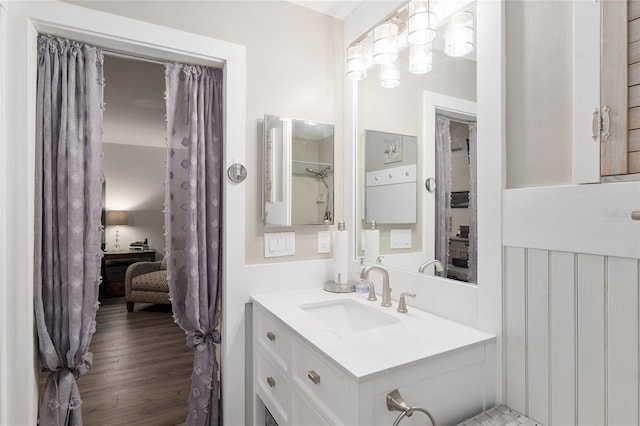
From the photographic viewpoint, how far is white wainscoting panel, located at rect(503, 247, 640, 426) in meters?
0.82

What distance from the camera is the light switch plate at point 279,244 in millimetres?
1728

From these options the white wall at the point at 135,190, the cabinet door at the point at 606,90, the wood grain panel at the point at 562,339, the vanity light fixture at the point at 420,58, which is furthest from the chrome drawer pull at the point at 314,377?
the white wall at the point at 135,190

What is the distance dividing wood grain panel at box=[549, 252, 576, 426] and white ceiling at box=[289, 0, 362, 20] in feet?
5.19

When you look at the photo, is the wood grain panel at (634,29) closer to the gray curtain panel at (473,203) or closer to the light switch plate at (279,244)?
the gray curtain panel at (473,203)

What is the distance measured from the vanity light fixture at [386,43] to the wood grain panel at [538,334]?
3.44 feet

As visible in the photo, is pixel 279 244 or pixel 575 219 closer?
pixel 575 219

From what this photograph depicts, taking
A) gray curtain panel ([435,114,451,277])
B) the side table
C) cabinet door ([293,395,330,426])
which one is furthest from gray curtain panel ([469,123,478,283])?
the side table

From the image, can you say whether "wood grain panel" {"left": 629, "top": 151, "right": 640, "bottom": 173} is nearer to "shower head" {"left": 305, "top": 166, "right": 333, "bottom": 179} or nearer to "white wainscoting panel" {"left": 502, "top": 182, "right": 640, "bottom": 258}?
"white wainscoting panel" {"left": 502, "top": 182, "right": 640, "bottom": 258}

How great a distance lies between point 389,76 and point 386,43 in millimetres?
144

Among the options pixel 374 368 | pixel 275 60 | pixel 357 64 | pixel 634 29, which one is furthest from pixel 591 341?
pixel 275 60

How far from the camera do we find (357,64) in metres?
1.73

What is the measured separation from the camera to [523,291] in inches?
40.7

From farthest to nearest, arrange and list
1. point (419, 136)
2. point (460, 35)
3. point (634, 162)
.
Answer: point (419, 136) → point (460, 35) → point (634, 162)

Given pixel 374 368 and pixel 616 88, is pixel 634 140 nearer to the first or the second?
pixel 616 88
